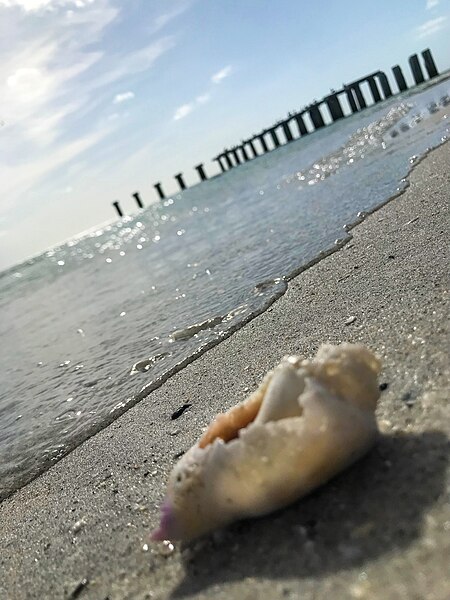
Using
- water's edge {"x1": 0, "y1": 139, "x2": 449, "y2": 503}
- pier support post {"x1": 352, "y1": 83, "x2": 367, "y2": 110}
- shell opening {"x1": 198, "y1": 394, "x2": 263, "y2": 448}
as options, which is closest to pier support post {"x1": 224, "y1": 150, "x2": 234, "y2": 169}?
pier support post {"x1": 352, "y1": 83, "x2": 367, "y2": 110}

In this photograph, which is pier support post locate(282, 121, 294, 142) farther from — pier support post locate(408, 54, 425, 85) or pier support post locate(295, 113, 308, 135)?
pier support post locate(408, 54, 425, 85)

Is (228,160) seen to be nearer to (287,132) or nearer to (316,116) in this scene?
(287,132)

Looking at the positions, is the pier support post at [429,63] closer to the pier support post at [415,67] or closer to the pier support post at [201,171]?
the pier support post at [415,67]

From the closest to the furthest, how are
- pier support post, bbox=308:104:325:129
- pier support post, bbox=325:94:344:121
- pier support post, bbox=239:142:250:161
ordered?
pier support post, bbox=325:94:344:121, pier support post, bbox=308:104:325:129, pier support post, bbox=239:142:250:161

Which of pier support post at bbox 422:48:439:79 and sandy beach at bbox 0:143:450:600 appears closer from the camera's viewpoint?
sandy beach at bbox 0:143:450:600

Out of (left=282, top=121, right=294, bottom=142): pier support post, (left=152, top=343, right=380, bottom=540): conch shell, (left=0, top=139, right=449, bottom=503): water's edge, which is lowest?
(left=0, top=139, right=449, bottom=503): water's edge

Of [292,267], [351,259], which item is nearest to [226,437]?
[351,259]

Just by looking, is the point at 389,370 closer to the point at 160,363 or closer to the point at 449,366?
the point at 449,366

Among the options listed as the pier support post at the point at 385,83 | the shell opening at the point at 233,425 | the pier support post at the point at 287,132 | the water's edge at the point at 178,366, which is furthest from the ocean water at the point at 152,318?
the pier support post at the point at 287,132
